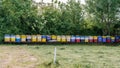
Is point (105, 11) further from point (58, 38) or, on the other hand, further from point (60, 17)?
point (58, 38)

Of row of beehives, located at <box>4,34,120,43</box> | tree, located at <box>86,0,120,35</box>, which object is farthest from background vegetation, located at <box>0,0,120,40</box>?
row of beehives, located at <box>4,34,120,43</box>

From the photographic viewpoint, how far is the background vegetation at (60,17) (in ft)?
55.5

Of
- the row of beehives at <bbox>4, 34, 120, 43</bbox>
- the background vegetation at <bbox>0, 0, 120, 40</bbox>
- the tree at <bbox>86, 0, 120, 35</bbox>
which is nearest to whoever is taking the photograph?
the row of beehives at <bbox>4, 34, 120, 43</bbox>

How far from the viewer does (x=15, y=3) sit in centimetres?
1722

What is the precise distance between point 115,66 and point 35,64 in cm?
247

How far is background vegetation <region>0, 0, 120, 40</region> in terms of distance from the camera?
666 inches

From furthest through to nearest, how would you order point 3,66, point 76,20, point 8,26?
1. point 76,20
2. point 8,26
3. point 3,66

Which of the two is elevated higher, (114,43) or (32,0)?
(32,0)

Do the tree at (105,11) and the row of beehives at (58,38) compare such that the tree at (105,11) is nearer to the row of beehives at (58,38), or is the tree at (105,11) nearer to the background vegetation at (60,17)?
the background vegetation at (60,17)

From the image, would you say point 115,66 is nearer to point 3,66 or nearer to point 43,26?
point 3,66

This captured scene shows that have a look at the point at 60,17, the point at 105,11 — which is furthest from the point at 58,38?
the point at 105,11

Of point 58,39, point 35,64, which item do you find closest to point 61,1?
Result: point 58,39

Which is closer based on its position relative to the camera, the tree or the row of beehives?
the row of beehives

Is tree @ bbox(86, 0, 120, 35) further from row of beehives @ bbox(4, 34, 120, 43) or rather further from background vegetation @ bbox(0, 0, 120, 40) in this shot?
row of beehives @ bbox(4, 34, 120, 43)
